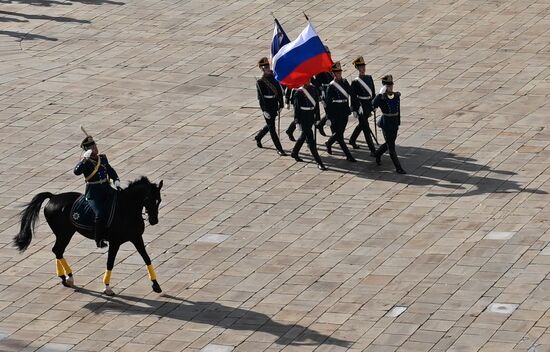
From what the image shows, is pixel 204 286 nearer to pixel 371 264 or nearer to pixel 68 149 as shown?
pixel 371 264

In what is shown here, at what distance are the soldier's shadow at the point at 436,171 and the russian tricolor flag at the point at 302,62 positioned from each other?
5.50 feet

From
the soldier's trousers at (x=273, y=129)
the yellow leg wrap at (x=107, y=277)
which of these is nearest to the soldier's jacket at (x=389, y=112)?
the soldier's trousers at (x=273, y=129)

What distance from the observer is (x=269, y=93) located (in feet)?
98.6

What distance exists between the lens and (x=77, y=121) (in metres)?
32.3

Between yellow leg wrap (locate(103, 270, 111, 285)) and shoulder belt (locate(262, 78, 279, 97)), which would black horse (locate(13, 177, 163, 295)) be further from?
shoulder belt (locate(262, 78, 279, 97))

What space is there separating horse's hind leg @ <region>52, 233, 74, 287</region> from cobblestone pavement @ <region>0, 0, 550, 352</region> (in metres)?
0.21

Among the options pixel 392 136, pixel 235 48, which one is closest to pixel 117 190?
pixel 392 136

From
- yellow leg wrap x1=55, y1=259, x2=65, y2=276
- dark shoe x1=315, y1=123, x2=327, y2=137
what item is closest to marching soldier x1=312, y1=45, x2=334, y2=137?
dark shoe x1=315, y1=123, x2=327, y2=137

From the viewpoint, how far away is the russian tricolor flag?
29109 mm

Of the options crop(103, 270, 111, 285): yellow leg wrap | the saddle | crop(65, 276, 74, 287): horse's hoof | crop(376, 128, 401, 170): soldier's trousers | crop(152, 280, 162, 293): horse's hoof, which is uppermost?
the saddle

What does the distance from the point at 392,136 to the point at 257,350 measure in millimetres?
7938

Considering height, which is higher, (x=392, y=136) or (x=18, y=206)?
(x=18, y=206)

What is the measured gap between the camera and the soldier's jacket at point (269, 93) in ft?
98.6

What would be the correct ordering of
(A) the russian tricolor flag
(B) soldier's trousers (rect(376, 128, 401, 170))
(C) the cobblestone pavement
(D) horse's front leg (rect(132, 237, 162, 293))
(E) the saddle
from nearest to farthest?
(C) the cobblestone pavement → (E) the saddle → (D) horse's front leg (rect(132, 237, 162, 293)) → (B) soldier's trousers (rect(376, 128, 401, 170)) → (A) the russian tricolor flag
